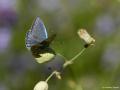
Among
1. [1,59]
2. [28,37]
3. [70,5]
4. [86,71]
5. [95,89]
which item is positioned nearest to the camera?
[28,37]

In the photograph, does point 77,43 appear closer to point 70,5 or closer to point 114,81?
point 70,5

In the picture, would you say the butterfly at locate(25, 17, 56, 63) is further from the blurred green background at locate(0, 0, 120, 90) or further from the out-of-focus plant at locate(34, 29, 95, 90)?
the blurred green background at locate(0, 0, 120, 90)

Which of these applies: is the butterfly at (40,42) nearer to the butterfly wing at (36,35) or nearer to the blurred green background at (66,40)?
the butterfly wing at (36,35)

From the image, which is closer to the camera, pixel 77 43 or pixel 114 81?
pixel 114 81

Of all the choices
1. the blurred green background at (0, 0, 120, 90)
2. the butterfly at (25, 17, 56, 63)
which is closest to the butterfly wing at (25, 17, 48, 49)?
the butterfly at (25, 17, 56, 63)

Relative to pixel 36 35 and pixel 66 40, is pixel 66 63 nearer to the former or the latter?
pixel 36 35

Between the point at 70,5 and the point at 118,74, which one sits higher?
the point at 70,5

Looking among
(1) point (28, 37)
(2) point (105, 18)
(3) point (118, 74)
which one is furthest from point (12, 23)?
(1) point (28, 37)
